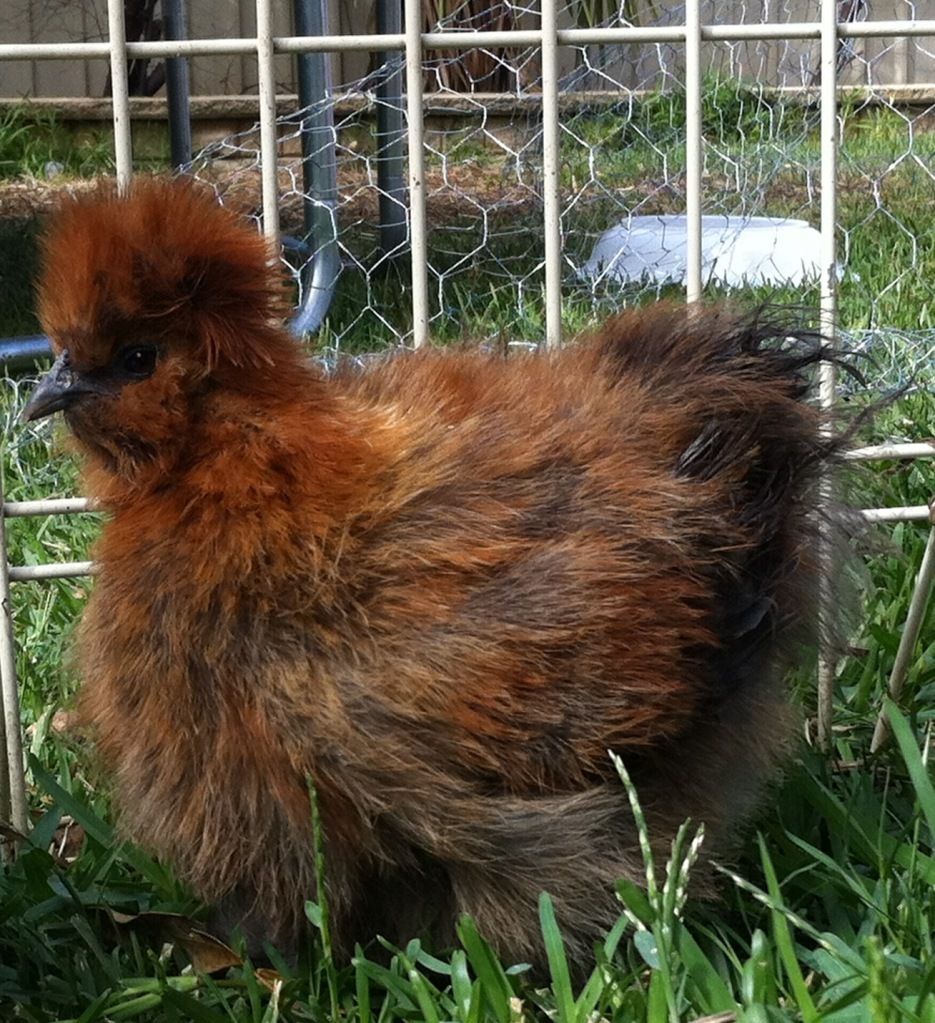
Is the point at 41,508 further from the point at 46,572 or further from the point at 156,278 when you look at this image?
the point at 156,278

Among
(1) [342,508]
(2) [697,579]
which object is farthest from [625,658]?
(1) [342,508]

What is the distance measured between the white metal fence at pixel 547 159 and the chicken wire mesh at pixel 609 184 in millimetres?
16

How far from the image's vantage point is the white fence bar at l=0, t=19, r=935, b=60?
1.83 meters

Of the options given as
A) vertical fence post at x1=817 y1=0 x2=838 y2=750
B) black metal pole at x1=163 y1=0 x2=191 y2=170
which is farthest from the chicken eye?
black metal pole at x1=163 y1=0 x2=191 y2=170

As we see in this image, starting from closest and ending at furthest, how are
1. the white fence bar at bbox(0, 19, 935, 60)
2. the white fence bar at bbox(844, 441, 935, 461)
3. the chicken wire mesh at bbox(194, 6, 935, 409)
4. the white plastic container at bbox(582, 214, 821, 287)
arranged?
the white fence bar at bbox(0, 19, 935, 60), the white fence bar at bbox(844, 441, 935, 461), the chicken wire mesh at bbox(194, 6, 935, 409), the white plastic container at bbox(582, 214, 821, 287)

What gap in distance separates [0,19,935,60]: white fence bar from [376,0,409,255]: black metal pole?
85.7 inches

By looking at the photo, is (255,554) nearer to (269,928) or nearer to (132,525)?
(132,525)

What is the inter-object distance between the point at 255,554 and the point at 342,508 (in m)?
0.10

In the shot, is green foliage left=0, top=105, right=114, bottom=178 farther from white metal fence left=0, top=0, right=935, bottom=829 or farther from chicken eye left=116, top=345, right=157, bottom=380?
chicken eye left=116, top=345, right=157, bottom=380

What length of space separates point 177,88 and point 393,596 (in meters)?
2.91

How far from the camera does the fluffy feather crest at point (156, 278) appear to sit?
56.8 inches

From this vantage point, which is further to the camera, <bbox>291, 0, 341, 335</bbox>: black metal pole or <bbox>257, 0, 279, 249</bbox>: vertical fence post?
<bbox>291, 0, 341, 335</bbox>: black metal pole

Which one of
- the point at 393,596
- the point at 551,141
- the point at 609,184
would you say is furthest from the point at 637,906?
the point at 609,184

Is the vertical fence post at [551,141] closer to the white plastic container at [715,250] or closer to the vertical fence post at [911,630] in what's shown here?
the vertical fence post at [911,630]
